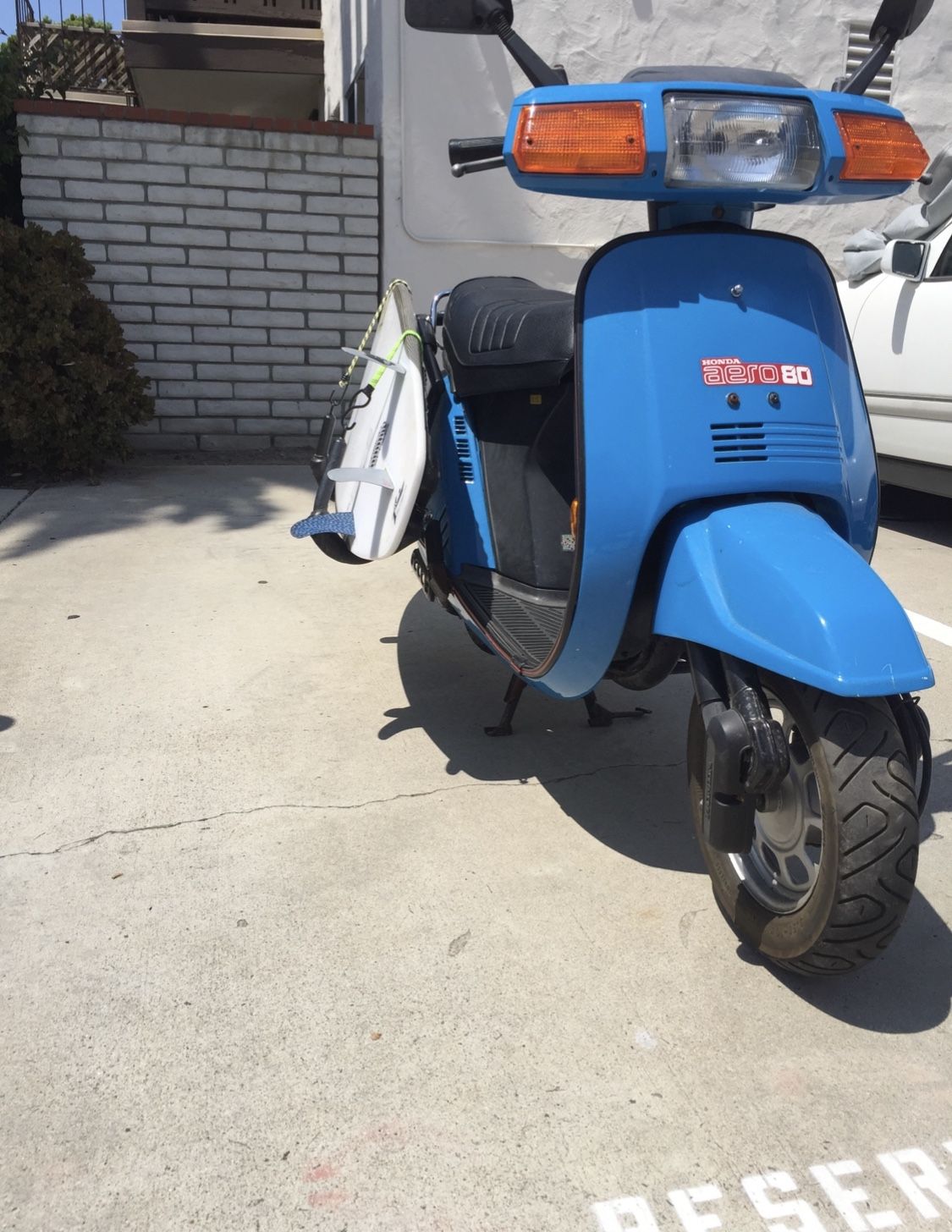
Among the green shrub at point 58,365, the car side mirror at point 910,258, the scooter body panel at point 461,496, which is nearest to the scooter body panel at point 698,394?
the scooter body panel at point 461,496

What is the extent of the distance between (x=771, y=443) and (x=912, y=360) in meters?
3.94

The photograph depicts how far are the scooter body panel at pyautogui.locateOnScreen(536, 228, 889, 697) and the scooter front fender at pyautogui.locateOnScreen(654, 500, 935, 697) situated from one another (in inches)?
3.8

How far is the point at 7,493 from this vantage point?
6.41m

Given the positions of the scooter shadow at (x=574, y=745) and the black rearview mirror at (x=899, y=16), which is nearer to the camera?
the black rearview mirror at (x=899, y=16)

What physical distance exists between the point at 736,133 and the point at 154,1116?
6.98 ft

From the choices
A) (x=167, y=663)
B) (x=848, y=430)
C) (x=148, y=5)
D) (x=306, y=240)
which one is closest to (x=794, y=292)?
(x=848, y=430)

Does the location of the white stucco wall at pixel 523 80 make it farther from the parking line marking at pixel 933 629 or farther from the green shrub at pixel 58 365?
the parking line marking at pixel 933 629

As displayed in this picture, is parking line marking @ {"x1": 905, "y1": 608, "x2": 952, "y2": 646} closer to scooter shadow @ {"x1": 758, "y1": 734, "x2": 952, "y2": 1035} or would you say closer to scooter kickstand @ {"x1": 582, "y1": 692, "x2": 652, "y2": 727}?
scooter kickstand @ {"x1": 582, "y1": 692, "x2": 652, "y2": 727}

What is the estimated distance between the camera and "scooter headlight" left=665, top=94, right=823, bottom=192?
210 cm

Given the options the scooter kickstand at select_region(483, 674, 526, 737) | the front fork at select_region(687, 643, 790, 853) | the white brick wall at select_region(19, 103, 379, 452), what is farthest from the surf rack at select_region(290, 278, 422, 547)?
the white brick wall at select_region(19, 103, 379, 452)

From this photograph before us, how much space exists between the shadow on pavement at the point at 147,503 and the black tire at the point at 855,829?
4283 millimetres

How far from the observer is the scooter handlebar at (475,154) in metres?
2.55

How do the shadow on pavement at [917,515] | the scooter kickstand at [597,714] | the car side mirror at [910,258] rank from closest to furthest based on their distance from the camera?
the scooter kickstand at [597,714], the car side mirror at [910,258], the shadow on pavement at [917,515]

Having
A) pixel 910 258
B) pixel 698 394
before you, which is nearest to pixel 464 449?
pixel 698 394
